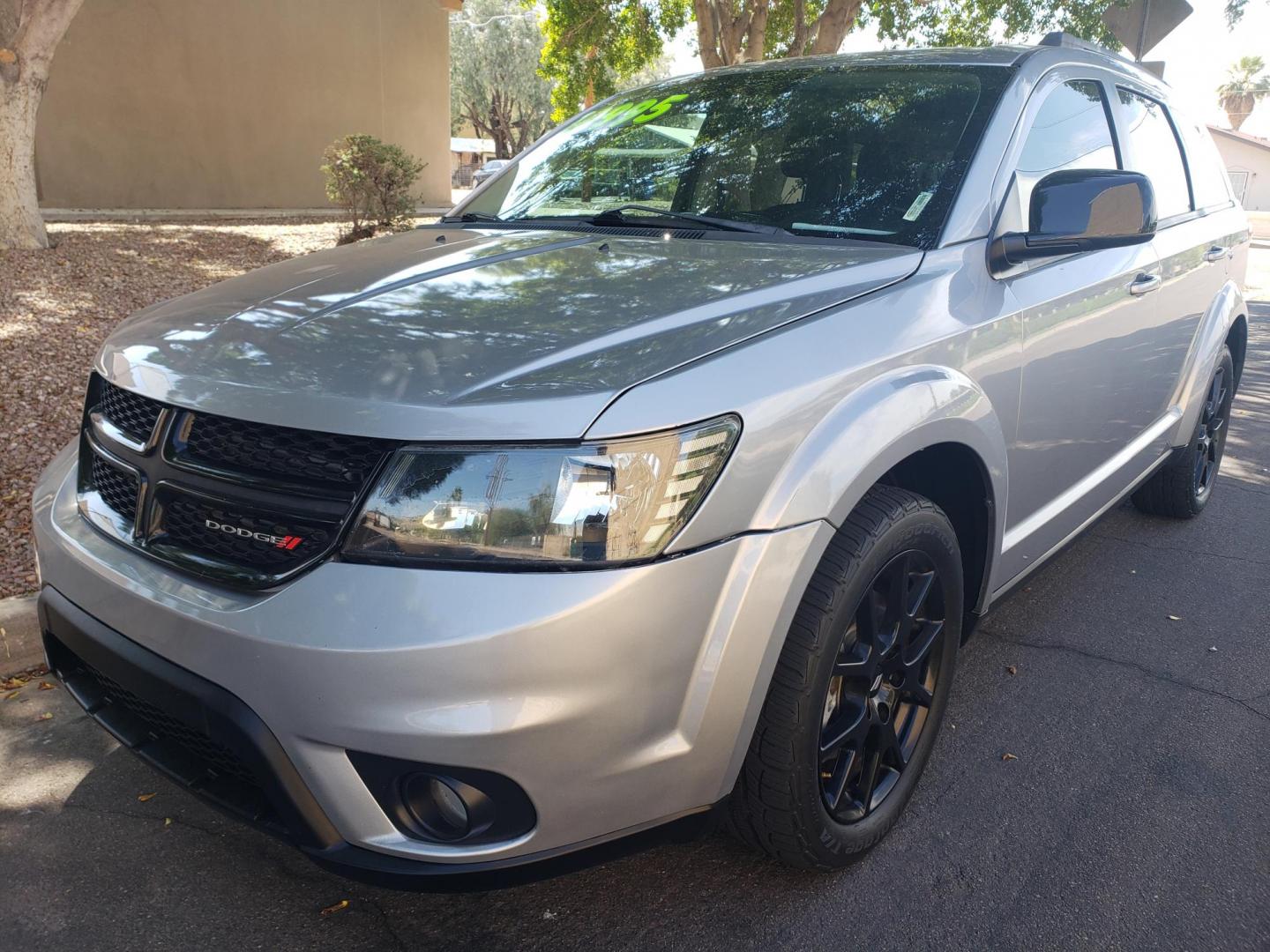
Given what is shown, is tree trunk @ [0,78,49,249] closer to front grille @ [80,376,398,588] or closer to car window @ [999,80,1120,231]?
front grille @ [80,376,398,588]

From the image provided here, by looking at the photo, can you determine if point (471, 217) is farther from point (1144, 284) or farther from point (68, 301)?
point (68, 301)

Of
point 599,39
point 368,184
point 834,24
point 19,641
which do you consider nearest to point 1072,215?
point 19,641

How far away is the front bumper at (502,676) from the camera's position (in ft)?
5.37

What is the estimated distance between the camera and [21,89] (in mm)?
7691

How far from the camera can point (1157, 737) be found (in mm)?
2990

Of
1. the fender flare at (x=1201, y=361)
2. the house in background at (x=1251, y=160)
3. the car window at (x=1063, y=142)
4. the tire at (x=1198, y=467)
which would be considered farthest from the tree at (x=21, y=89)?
the house in background at (x=1251, y=160)

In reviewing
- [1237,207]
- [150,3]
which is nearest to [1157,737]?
[1237,207]

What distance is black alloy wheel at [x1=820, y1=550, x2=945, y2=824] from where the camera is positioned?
7.39 ft

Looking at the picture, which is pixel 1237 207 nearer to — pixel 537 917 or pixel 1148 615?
pixel 1148 615

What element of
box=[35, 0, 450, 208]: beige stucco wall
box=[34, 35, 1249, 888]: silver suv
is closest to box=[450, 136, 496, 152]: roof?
box=[35, 0, 450, 208]: beige stucco wall

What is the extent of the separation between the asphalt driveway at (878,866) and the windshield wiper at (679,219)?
1.55 metres

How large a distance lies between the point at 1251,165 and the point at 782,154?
60.5 meters

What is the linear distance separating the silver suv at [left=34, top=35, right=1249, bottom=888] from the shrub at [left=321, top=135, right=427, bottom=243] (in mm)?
7916

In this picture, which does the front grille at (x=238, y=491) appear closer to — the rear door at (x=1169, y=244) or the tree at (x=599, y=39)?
the rear door at (x=1169, y=244)
